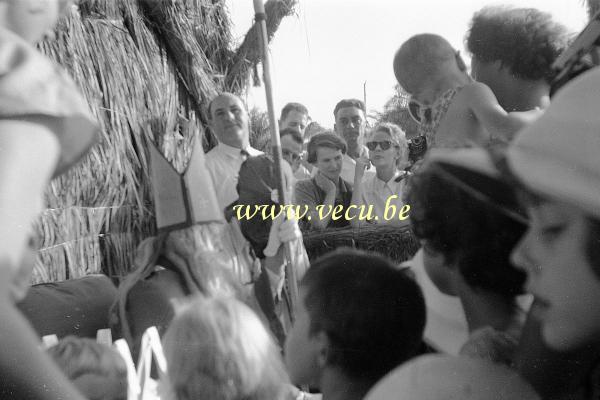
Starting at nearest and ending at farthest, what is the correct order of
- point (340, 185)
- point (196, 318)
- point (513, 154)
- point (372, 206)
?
point (513, 154) < point (196, 318) < point (372, 206) < point (340, 185)

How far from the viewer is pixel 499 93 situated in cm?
45

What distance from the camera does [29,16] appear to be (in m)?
0.36

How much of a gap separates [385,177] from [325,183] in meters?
0.37

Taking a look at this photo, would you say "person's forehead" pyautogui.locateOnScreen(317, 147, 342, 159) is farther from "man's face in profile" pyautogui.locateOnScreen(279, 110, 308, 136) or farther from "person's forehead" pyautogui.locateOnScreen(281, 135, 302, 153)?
"person's forehead" pyautogui.locateOnScreen(281, 135, 302, 153)

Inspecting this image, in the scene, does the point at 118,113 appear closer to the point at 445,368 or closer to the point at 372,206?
the point at 445,368

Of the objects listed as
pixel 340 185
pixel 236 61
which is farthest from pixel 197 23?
pixel 340 185

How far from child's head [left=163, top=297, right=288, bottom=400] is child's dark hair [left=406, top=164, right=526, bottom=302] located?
17 cm

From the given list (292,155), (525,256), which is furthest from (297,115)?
(292,155)

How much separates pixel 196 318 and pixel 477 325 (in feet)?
0.69

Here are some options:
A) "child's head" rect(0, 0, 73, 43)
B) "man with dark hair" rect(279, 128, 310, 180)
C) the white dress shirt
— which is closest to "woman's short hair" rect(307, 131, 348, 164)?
"man with dark hair" rect(279, 128, 310, 180)

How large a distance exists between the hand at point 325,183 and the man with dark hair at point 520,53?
0.50 m

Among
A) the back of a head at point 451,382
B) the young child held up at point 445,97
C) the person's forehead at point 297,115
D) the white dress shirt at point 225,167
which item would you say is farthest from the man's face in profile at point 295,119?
the back of a head at point 451,382

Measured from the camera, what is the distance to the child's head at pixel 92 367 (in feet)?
1.39

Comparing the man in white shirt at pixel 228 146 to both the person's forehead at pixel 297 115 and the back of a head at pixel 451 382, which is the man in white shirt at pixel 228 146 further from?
the back of a head at pixel 451 382
